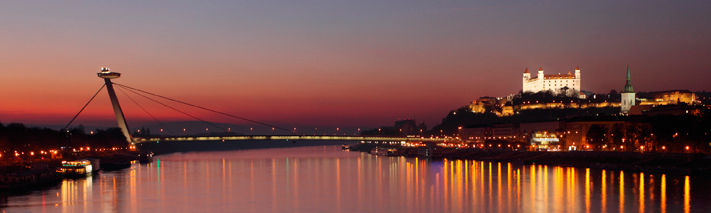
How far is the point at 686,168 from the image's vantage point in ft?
123

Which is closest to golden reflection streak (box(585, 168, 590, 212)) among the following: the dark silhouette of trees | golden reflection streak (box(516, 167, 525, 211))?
golden reflection streak (box(516, 167, 525, 211))

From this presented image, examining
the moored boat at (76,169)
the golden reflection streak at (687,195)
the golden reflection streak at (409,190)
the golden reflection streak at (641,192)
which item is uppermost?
the moored boat at (76,169)

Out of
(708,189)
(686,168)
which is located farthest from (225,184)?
(686,168)

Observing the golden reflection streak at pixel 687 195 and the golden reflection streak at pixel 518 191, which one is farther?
the golden reflection streak at pixel 518 191

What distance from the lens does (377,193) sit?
30.6m

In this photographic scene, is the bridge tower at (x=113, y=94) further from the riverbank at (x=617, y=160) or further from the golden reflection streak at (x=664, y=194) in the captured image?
the golden reflection streak at (x=664, y=194)

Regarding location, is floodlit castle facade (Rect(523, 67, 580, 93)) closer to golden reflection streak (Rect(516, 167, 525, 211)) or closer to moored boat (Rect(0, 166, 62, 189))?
golden reflection streak (Rect(516, 167, 525, 211))

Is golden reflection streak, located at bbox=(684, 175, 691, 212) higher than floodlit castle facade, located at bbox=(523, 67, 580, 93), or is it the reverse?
floodlit castle facade, located at bbox=(523, 67, 580, 93)

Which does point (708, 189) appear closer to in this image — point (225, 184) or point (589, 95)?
point (225, 184)

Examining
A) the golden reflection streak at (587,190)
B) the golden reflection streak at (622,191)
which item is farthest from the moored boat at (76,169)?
the golden reflection streak at (622,191)

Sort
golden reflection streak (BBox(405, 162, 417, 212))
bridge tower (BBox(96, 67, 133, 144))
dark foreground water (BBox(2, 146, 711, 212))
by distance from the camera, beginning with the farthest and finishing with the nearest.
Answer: bridge tower (BBox(96, 67, 133, 144)) < golden reflection streak (BBox(405, 162, 417, 212)) < dark foreground water (BBox(2, 146, 711, 212))

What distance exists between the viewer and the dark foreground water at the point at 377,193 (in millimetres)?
24984

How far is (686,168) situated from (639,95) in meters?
77.3

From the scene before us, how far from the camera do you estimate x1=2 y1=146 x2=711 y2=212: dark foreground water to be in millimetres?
24984
